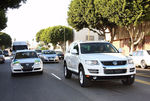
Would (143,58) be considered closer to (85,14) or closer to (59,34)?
(85,14)

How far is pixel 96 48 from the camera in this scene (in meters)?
8.55

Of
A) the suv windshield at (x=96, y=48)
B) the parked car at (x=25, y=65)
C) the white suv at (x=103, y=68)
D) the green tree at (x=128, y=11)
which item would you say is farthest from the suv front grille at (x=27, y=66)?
the green tree at (x=128, y=11)

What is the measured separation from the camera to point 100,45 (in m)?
8.71

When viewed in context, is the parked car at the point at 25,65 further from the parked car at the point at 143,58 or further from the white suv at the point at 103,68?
the parked car at the point at 143,58

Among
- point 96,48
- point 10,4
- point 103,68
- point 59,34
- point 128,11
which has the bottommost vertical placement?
point 103,68

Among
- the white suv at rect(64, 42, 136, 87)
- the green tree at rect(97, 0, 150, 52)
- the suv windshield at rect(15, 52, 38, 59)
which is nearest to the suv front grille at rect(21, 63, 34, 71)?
the suv windshield at rect(15, 52, 38, 59)

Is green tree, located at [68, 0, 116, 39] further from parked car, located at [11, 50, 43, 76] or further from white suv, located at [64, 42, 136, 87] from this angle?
white suv, located at [64, 42, 136, 87]

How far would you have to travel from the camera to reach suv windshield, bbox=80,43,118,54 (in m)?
8.43

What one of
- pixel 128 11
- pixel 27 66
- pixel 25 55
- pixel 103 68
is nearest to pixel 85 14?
pixel 128 11

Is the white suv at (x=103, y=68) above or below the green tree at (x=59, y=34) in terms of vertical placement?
below

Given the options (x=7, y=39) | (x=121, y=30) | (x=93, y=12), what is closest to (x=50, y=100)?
(x=93, y=12)

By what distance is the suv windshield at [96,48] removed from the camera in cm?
843

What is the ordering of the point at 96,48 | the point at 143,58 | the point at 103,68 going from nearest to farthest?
1. the point at 103,68
2. the point at 96,48
3. the point at 143,58

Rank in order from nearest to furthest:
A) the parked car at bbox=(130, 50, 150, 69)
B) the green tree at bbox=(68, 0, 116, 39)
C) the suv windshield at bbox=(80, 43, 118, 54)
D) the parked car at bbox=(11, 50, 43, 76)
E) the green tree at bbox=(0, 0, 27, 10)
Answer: the suv windshield at bbox=(80, 43, 118, 54) → the parked car at bbox=(11, 50, 43, 76) → the green tree at bbox=(0, 0, 27, 10) → the parked car at bbox=(130, 50, 150, 69) → the green tree at bbox=(68, 0, 116, 39)
